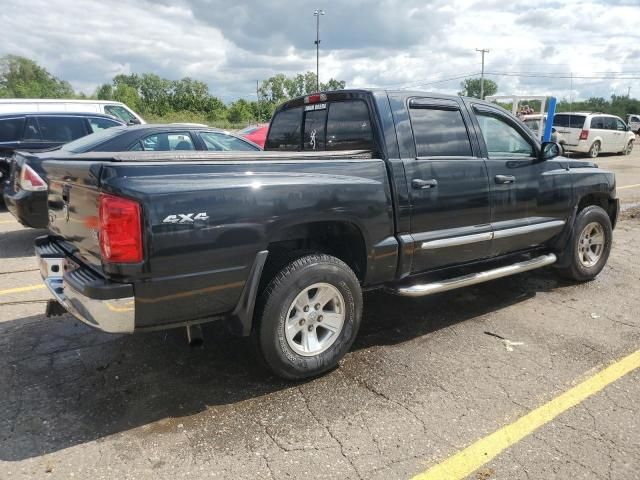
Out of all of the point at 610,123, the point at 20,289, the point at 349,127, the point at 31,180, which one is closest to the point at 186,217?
the point at 349,127

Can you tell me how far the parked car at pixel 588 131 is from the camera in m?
21.0

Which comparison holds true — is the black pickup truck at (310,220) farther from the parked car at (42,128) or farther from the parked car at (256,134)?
the parked car at (256,134)

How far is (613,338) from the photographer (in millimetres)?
4215

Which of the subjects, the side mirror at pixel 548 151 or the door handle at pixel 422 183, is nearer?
the door handle at pixel 422 183

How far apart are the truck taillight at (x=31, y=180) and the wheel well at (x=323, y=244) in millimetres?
3854

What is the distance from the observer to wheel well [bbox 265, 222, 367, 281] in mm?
3387

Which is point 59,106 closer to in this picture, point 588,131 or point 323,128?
point 323,128

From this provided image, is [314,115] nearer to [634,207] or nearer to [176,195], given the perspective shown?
[176,195]

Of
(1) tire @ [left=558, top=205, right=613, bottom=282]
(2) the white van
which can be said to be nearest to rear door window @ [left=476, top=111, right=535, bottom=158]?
(1) tire @ [left=558, top=205, right=613, bottom=282]

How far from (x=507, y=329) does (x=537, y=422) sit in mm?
1441

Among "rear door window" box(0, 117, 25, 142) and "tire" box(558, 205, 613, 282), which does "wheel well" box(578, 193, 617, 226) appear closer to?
"tire" box(558, 205, 613, 282)

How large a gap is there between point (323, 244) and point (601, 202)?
146 inches

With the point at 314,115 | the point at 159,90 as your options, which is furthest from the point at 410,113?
the point at 159,90

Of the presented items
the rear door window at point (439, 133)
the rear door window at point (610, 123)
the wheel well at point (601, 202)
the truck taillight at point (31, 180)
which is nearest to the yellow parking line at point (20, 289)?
the truck taillight at point (31, 180)
